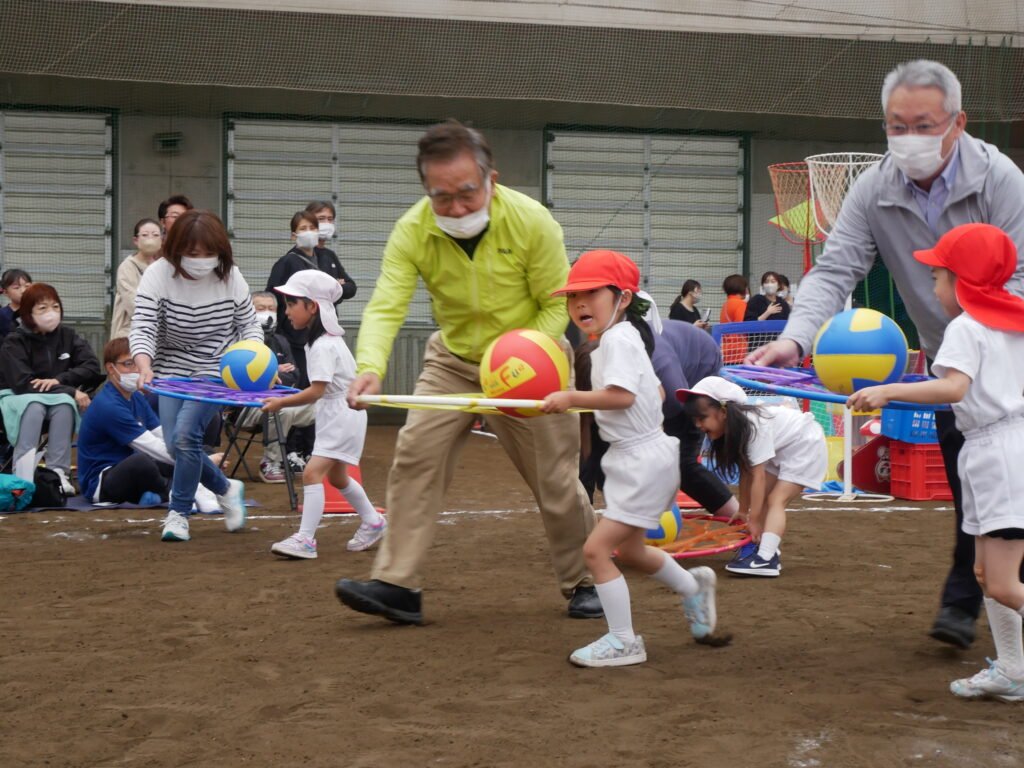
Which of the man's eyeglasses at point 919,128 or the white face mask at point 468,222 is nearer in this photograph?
the man's eyeglasses at point 919,128

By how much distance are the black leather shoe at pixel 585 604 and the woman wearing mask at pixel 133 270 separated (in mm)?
5376

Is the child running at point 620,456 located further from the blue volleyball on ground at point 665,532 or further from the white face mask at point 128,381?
the white face mask at point 128,381

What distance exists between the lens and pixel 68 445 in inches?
442

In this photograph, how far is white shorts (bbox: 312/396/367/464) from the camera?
7.88 m

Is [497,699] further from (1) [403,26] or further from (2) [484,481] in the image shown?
(1) [403,26]

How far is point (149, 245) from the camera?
10398mm

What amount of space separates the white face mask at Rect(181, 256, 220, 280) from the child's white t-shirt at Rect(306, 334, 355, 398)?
3.10ft

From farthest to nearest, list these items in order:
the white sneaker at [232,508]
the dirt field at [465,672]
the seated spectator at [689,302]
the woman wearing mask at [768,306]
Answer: the seated spectator at [689,302] < the woman wearing mask at [768,306] < the white sneaker at [232,508] < the dirt field at [465,672]

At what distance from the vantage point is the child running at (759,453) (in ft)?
23.8

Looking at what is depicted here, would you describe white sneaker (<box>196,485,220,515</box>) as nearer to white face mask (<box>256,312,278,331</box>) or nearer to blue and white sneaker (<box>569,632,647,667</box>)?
white face mask (<box>256,312,278,331</box>)

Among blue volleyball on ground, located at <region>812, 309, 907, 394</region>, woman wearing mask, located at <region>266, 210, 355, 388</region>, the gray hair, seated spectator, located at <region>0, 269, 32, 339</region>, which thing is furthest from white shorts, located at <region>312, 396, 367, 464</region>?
seated spectator, located at <region>0, 269, 32, 339</region>

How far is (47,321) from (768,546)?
6851mm

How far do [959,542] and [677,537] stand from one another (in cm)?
298

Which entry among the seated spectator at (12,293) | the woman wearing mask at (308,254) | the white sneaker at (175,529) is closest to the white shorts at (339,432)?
the white sneaker at (175,529)
